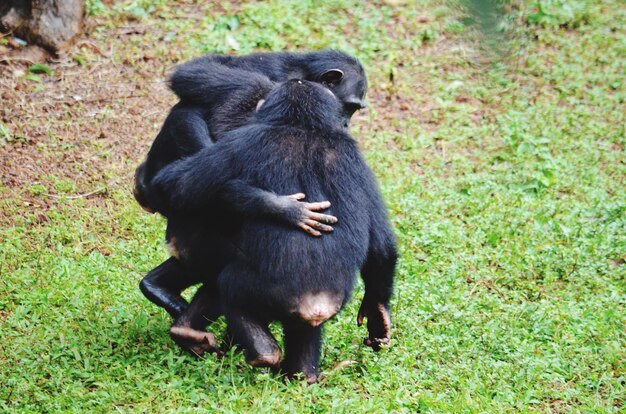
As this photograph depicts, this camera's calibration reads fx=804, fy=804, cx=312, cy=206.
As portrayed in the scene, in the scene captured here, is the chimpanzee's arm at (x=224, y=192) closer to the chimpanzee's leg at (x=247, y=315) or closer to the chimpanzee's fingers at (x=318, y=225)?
the chimpanzee's fingers at (x=318, y=225)

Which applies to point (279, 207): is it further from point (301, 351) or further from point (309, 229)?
point (301, 351)

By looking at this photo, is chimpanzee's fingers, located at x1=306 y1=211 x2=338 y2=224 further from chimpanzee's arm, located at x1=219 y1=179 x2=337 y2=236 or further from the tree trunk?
the tree trunk

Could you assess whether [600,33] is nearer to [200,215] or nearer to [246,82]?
[246,82]

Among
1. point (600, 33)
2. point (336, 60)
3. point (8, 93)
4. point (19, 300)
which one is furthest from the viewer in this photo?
point (600, 33)

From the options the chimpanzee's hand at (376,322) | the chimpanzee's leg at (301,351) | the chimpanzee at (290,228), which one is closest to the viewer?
the chimpanzee at (290,228)

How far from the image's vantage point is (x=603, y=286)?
6.11m

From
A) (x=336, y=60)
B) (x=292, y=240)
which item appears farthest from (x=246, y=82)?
(x=292, y=240)

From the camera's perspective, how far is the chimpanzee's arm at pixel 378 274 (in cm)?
469

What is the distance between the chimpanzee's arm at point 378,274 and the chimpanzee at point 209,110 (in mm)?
421

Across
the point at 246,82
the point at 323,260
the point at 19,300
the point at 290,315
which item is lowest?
the point at 19,300

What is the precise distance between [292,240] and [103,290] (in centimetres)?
193

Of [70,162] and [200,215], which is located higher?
[200,215]

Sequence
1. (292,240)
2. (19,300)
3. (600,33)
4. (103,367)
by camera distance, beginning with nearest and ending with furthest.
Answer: (292,240)
(103,367)
(19,300)
(600,33)

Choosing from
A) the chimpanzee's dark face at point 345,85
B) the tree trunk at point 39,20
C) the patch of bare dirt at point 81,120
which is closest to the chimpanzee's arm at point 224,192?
the chimpanzee's dark face at point 345,85
